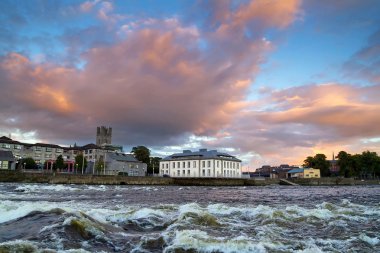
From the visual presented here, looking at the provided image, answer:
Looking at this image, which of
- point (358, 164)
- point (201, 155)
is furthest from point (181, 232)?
Answer: point (358, 164)

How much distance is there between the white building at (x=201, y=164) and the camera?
120750mm

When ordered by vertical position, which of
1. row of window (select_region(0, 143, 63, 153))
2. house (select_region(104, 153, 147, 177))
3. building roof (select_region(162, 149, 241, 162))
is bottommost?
house (select_region(104, 153, 147, 177))

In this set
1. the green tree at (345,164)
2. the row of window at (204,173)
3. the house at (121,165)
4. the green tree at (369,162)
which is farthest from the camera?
the green tree at (369,162)

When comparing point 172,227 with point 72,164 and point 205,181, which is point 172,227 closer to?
point 205,181

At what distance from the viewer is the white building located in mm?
120750

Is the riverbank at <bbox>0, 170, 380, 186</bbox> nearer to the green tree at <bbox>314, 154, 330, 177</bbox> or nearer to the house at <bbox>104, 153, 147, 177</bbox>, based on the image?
the house at <bbox>104, 153, 147, 177</bbox>

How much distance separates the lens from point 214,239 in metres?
9.39

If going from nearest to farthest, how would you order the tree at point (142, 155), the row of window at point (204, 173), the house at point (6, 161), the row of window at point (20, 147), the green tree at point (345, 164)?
the house at point (6, 161) < the row of window at point (20, 147) < the row of window at point (204, 173) < the tree at point (142, 155) < the green tree at point (345, 164)

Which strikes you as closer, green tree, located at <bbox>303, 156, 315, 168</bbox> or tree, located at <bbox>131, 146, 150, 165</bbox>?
tree, located at <bbox>131, 146, 150, 165</bbox>

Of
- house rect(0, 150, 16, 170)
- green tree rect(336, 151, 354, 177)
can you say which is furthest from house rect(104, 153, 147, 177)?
green tree rect(336, 151, 354, 177)

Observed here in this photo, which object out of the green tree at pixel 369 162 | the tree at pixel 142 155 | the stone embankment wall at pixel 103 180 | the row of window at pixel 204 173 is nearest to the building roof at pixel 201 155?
the row of window at pixel 204 173

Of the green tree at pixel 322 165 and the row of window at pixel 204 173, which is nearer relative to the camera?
the row of window at pixel 204 173

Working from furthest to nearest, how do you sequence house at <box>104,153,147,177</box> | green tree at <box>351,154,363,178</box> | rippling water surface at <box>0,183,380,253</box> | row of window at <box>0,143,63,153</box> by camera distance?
green tree at <box>351,154,363,178</box> → row of window at <box>0,143,63,153</box> → house at <box>104,153,147,177</box> → rippling water surface at <box>0,183,380,253</box>

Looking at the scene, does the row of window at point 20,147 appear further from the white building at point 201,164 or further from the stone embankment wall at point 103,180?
the stone embankment wall at point 103,180
